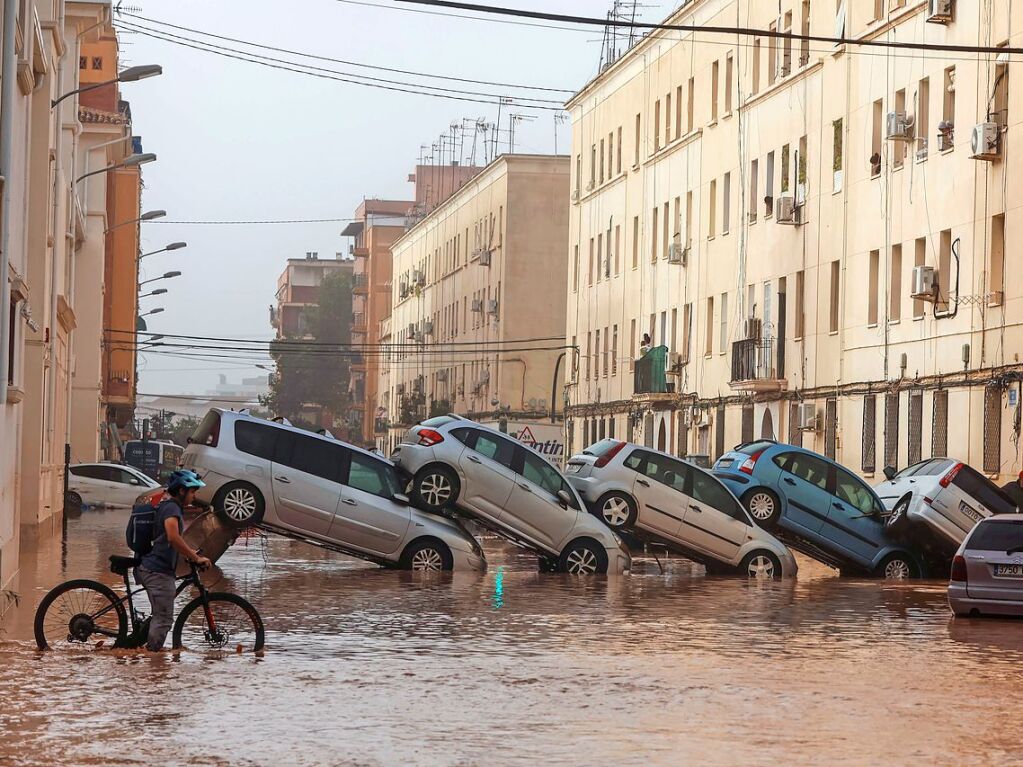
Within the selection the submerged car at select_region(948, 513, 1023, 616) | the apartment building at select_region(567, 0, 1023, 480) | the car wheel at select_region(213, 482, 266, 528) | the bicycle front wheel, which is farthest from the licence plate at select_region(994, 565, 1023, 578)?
the apartment building at select_region(567, 0, 1023, 480)

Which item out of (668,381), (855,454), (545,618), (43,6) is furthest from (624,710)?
(668,381)

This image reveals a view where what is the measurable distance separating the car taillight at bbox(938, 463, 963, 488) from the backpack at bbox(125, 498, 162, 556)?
59.2 ft

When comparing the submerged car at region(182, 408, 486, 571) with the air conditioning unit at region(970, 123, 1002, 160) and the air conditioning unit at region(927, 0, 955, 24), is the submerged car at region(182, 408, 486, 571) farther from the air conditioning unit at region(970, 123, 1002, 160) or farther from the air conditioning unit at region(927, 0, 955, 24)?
the air conditioning unit at region(927, 0, 955, 24)

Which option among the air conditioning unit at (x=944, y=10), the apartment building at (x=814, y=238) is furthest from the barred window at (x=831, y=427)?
the air conditioning unit at (x=944, y=10)

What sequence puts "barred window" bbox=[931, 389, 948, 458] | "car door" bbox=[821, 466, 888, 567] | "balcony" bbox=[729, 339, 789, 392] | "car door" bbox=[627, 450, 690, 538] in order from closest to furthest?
1. "car door" bbox=[627, 450, 690, 538]
2. "car door" bbox=[821, 466, 888, 567]
3. "barred window" bbox=[931, 389, 948, 458]
4. "balcony" bbox=[729, 339, 789, 392]

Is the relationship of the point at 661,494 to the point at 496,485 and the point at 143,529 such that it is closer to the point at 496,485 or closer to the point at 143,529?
the point at 496,485

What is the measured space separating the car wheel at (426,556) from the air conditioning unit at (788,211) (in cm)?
2194

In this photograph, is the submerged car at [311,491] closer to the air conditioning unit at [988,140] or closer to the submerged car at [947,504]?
the submerged car at [947,504]

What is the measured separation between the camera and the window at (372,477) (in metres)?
26.8

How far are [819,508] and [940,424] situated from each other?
785 cm

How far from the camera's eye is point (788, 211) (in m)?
47.0

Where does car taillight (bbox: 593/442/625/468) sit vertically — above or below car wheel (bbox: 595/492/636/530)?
above

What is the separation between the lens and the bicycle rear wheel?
15.4 metres

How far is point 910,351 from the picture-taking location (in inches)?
1556
